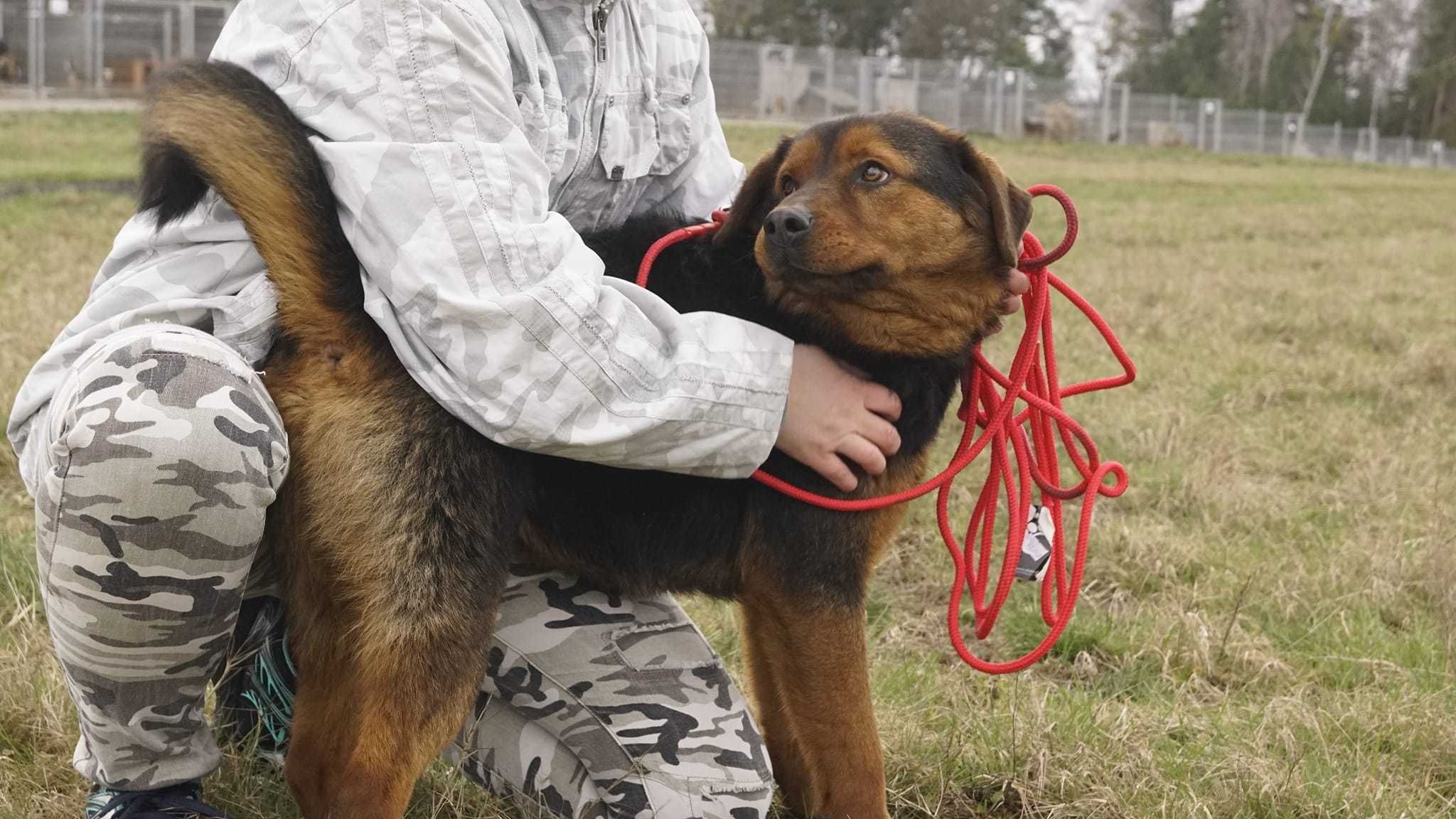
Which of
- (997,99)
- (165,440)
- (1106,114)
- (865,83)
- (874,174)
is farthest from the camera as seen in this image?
(1106,114)

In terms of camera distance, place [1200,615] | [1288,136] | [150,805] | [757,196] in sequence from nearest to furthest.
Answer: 1. [150,805]
2. [757,196]
3. [1200,615]
4. [1288,136]

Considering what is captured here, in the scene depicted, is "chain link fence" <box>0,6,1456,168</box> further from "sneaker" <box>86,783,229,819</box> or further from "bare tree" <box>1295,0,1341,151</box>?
"sneaker" <box>86,783,229,819</box>

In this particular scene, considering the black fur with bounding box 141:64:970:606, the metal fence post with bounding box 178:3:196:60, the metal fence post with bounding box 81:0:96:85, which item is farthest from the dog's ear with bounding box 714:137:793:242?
the metal fence post with bounding box 178:3:196:60

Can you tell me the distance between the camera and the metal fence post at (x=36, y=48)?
24688 millimetres

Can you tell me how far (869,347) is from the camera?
260cm

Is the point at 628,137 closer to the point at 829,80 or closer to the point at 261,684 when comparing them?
the point at 261,684

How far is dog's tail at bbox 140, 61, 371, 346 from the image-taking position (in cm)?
218

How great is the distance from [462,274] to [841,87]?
111 feet

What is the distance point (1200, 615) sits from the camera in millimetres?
3680

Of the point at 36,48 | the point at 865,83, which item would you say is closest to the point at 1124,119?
the point at 865,83

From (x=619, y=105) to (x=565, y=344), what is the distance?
76 cm

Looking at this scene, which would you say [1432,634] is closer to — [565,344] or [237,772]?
[565,344]

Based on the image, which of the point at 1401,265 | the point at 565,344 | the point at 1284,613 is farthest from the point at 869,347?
the point at 1401,265

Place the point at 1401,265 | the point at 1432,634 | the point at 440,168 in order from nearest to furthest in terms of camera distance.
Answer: the point at 440,168 < the point at 1432,634 < the point at 1401,265
